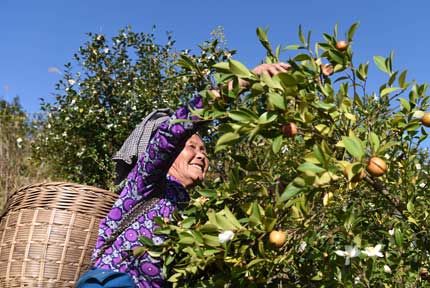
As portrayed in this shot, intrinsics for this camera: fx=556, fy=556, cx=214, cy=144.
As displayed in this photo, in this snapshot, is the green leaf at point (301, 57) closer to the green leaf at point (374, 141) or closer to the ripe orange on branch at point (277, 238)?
the green leaf at point (374, 141)

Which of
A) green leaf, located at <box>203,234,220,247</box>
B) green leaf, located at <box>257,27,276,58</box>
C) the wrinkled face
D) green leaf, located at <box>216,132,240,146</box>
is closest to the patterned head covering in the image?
the wrinkled face

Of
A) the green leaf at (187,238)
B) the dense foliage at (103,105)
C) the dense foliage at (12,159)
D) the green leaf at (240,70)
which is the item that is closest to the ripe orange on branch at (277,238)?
the green leaf at (187,238)

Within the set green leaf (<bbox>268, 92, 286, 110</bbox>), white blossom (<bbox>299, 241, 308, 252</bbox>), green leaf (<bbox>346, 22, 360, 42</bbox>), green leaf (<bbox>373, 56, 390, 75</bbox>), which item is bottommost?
white blossom (<bbox>299, 241, 308, 252</bbox>)

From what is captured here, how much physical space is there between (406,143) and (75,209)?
1060 mm

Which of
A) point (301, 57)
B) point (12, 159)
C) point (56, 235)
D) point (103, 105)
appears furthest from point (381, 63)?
point (12, 159)

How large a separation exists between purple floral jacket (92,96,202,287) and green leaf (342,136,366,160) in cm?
64

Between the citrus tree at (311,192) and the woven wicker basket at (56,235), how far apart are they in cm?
52

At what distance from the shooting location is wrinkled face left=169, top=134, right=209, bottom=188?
1.73 meters

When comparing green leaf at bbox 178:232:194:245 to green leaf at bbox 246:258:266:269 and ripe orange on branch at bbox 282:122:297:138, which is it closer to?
green leaf at bbox 246:258:266:269

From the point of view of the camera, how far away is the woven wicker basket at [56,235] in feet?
5.87

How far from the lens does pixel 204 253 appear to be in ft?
3.43

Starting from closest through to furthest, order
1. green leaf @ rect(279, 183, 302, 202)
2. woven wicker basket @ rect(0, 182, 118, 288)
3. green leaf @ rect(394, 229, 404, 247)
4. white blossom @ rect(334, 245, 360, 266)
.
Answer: green leaf @ rect(279, 183, 302, 202), white blossom @ rect(334, 245, 360, 266), green leaf @ rect(394, 229, 404, 247), woven wicker basket @ rect(0, 182, 118, 288)

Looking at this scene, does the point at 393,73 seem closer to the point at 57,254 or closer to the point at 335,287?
the point at 335,287

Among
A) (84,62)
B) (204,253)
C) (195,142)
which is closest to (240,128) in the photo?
(204,253)
